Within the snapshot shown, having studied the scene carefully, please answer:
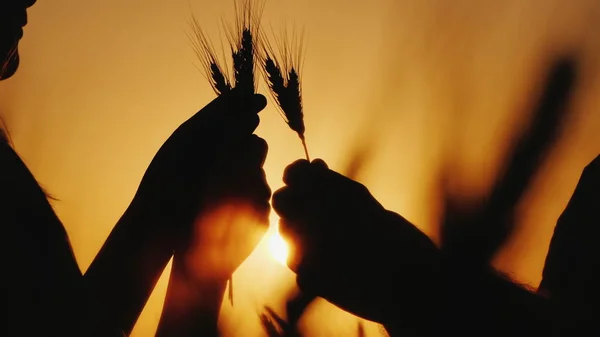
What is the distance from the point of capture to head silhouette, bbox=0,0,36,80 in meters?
1.14

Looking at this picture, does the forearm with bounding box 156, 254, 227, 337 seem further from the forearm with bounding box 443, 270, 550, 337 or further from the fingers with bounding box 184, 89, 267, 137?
the forearm with bounding box 443, 270, 550, 337

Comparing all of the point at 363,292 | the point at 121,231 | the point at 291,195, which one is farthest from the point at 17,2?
the point at 363,292

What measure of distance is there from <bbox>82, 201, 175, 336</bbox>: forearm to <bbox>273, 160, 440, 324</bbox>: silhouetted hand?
1.71ft

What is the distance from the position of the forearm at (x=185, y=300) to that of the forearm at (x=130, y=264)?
0.06m

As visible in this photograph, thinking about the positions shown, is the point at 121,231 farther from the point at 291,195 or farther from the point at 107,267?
the point at 291,195

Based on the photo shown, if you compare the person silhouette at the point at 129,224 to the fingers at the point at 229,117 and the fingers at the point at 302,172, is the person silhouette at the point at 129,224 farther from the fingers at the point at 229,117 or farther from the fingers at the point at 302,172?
the fingers at the point at 302,172

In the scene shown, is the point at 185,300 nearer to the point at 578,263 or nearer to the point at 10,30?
the point at 10,30

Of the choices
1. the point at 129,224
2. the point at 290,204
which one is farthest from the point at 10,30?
the point at 290,204

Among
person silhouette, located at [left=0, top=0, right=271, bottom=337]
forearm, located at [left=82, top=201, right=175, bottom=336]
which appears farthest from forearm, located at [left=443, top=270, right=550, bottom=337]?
forearm, located at [left=82, top=201, right=175, bottom=336]

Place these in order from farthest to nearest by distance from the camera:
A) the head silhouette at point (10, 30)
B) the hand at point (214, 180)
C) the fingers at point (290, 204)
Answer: the hand at point (214, 180), the head silhouette at point (10, 30), the fingers at point (290, 204)

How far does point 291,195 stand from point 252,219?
0.72m

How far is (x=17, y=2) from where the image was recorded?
1.20 meters

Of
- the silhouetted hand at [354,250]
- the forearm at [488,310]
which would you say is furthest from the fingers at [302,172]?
the forearm at [488,310]

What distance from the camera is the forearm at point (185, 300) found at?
1231 mm
